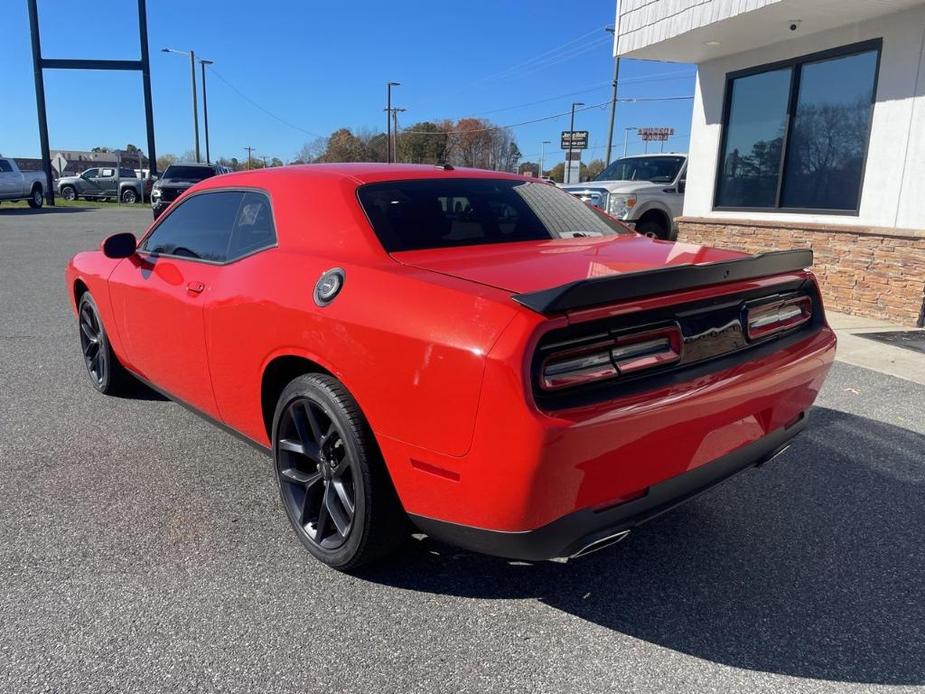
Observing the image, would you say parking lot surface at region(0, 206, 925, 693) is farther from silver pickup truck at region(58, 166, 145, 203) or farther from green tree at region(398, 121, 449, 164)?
green tree at region(398, 121, 449, 164)

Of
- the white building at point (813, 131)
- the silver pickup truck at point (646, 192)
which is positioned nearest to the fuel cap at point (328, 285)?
the white building at point (813, 131)

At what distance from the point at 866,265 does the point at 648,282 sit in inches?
Answer: 268

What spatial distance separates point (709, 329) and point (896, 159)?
6739 millimetres

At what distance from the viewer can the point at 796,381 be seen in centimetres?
262

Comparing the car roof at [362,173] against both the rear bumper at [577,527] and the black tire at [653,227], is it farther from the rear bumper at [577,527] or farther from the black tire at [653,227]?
the black tire at [653,227]

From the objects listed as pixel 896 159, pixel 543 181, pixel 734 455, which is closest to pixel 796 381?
pixel 734 455

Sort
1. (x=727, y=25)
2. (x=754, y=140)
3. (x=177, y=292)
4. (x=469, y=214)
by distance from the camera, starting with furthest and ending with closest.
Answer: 1. (x=754, y=140)
2. (x=727, y=25)
3. (x=177, y=292)
4. (x=469, y=214)

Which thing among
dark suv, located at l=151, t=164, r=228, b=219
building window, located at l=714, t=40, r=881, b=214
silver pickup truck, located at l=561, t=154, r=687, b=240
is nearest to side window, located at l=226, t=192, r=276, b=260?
building window, located at l=714, t=40, r=881, b=214

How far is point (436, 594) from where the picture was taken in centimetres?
248

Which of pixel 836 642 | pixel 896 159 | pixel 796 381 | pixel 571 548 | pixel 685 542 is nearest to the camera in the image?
pixel 571 548

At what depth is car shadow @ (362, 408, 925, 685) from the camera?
221 cm

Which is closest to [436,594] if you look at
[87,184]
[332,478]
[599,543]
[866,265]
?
[332,478]

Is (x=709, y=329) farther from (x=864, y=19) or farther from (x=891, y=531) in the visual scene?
(x=864, y=19)

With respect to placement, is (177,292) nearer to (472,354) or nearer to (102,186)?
(472,354)
